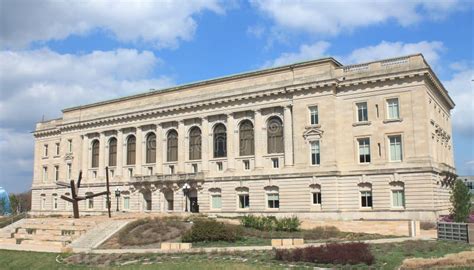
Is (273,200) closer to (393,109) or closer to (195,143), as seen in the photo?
(195,143)

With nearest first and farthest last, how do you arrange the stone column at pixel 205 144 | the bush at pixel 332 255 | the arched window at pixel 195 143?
the bush at pixel 332 255
the stone column at pixel 205 144
the arched window at pixel 195 143

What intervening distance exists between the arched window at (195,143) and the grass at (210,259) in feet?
103

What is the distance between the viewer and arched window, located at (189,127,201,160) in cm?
6275

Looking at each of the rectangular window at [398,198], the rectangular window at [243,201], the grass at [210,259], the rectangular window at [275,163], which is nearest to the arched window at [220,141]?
the rectangular window at [243,201]

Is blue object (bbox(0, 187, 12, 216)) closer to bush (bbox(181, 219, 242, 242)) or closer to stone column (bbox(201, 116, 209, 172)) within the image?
stone column (bbox(201, 116, 209, 172))

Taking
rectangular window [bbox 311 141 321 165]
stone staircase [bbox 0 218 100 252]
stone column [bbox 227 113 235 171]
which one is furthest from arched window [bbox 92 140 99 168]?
rectangular window [bbox 311 141 321 165]

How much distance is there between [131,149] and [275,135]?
23.8 metres

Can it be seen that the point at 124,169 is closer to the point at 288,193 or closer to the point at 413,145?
the point at 288,193

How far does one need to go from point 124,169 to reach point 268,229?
1391 inches

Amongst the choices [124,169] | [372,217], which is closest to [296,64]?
[372,217]

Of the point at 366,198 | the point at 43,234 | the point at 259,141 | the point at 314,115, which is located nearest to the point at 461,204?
the point at 366,198

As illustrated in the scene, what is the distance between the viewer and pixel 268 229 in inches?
1564

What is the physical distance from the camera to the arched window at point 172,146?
65062mm

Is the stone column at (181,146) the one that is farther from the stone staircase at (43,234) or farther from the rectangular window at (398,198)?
the rectangular window at (398,198)
